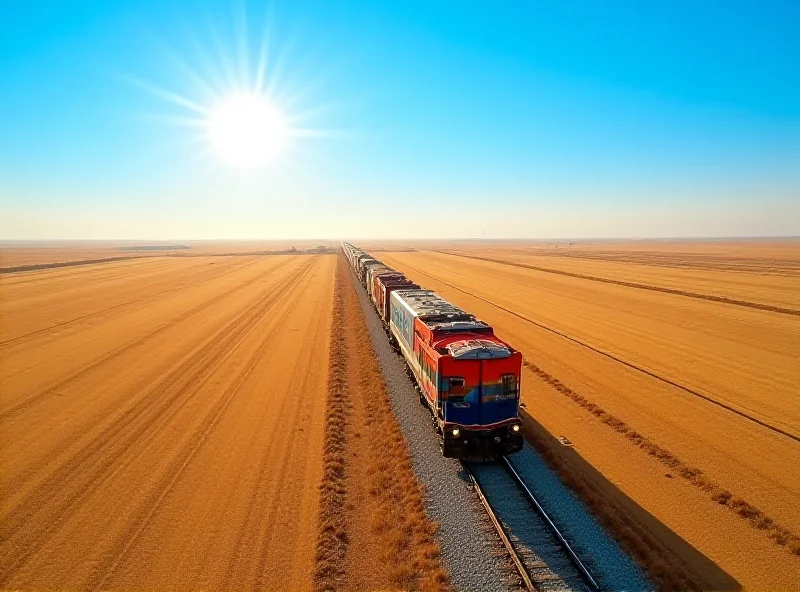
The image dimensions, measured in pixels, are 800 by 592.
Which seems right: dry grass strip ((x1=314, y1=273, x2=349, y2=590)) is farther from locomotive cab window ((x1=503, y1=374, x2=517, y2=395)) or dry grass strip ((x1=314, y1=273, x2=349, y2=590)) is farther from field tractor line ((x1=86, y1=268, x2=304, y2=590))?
locomotive cab window ((x1=503, y1=374, x2=517, y2=395))

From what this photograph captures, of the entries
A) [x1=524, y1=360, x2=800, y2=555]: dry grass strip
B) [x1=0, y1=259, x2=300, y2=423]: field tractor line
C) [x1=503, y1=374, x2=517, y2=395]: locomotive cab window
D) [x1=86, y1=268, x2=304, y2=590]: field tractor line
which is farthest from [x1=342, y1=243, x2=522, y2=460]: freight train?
[x1=0, y1=259, x2=300, y2=423]: field tractor line

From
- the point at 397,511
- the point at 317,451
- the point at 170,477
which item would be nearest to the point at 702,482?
the point at 397,511

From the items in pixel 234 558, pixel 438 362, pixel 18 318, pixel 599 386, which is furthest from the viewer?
pixel 18 318

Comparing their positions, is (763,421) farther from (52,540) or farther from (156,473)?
(52,540)

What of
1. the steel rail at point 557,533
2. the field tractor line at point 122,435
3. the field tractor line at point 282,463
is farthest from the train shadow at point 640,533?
the field tractor line at point 122,435

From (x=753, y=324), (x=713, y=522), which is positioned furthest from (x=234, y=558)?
(x=753, y=324)

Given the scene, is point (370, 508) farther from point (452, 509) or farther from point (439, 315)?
point (439, 315)

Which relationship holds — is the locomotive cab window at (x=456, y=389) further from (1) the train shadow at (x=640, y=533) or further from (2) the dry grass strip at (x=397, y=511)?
(1) the train shadow at (x=640, y=533)
